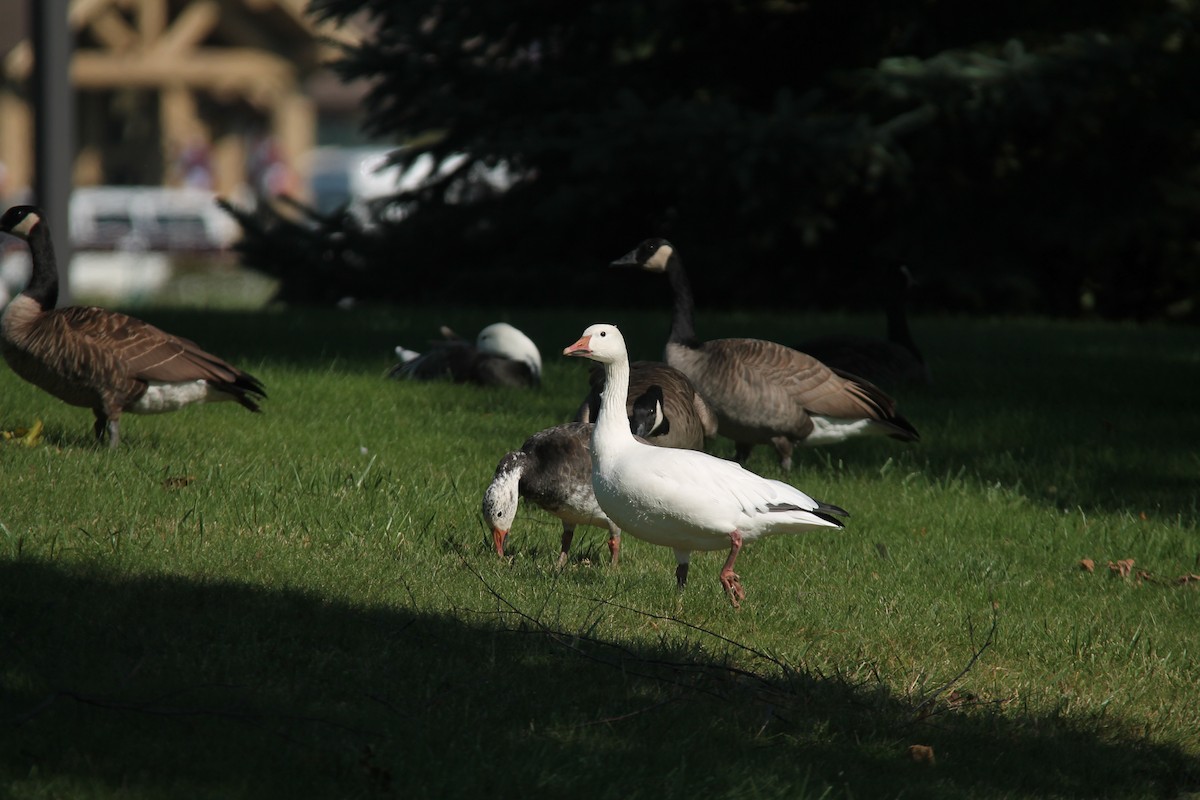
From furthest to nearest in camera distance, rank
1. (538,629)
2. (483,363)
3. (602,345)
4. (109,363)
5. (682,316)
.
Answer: (483,363)
(682,316)
(109,363)
(602,345)
(538,629)

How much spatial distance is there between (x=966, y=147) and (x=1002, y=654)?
1183cm

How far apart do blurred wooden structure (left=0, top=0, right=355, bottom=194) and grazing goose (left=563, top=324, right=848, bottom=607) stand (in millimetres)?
36846

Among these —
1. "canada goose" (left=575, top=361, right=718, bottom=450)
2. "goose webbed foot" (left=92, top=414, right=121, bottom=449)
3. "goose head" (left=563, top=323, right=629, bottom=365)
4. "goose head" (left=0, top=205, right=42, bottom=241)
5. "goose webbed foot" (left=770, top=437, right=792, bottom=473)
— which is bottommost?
"goose webbed foot" (left=770, top=437, right=792, bottom=473)

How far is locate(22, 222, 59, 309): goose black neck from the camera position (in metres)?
8.45

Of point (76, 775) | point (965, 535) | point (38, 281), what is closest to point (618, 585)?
point (965, 535)

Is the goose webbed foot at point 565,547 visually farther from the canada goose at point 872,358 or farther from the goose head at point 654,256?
the canada goose at point 872,358

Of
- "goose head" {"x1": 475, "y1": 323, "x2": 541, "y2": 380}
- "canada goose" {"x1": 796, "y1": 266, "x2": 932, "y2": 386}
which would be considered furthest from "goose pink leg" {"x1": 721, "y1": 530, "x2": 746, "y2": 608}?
"goose head" {"x1": 475, "y1": 323, "x2": 541, "y2": 380}

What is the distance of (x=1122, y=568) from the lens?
7.24 metres

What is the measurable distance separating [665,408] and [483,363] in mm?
3651

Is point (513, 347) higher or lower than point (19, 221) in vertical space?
lower

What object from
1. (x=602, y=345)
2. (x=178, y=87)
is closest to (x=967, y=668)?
(x=602, y=345)

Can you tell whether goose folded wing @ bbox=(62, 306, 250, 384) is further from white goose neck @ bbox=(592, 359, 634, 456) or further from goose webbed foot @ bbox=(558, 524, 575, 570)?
white goose neck @ bbox=(592, 359, 634, 456)

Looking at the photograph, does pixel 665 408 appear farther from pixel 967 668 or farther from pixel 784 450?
pixel 967 668

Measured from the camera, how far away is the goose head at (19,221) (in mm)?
8781
